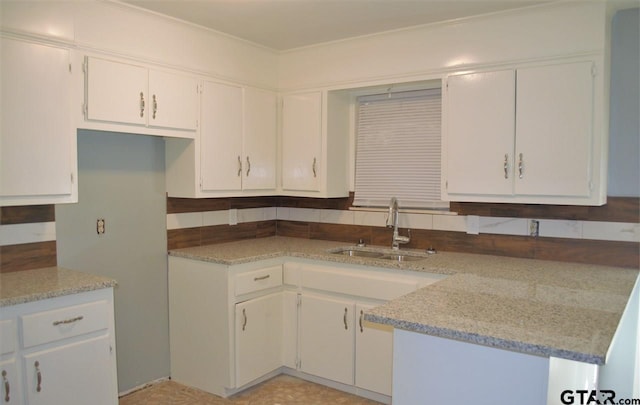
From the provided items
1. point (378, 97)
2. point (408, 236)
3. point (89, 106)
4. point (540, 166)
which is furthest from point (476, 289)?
point (89, 106)

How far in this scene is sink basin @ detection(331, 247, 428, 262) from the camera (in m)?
3.33

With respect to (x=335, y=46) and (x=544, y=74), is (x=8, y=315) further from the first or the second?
(x=544, y=74)

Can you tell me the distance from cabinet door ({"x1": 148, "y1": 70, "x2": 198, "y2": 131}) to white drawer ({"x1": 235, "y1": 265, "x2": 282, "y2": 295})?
1.04m

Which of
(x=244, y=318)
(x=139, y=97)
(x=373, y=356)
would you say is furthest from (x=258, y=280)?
(x=139, y=97)

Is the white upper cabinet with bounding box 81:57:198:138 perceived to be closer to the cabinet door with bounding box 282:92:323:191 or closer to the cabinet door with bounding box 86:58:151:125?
the cabinet door with bounding box 86:58:151:125

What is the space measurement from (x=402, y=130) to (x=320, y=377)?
1873 millimetres

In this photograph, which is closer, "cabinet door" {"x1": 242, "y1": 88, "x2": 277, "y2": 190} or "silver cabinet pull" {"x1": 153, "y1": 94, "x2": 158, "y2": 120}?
"silver cabinet pull" {"x1": 153, "y1": 94, "x2": 158, "y2": 120}

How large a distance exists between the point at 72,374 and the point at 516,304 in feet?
6.63

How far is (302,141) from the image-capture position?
366 cm

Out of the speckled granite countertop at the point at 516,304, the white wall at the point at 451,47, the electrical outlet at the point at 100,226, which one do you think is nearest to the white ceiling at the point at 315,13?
the white wall at the point at 451,47

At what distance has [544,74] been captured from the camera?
2.69 metres

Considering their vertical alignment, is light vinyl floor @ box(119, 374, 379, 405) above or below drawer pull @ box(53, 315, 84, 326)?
below

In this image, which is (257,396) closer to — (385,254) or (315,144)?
(385,254)

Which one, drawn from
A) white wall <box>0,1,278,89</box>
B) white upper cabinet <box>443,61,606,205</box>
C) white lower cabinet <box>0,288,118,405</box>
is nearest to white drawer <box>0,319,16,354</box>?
white lower cabinet <box>0,288,118,405</box>
